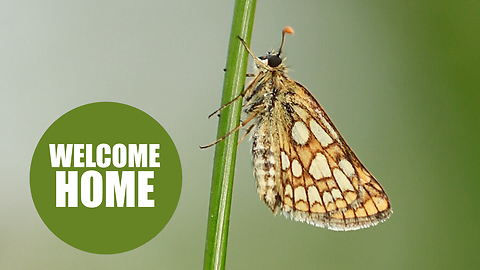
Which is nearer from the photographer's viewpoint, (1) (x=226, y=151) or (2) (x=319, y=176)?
(1) (x=226, y=151)

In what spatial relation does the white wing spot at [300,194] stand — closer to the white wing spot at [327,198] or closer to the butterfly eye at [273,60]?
the white wing spot at [327,198]

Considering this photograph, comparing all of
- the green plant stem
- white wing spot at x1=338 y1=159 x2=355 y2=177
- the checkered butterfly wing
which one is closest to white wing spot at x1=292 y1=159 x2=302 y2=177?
the checkered butterfly wing

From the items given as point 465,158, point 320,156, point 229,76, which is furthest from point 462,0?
point 229,76

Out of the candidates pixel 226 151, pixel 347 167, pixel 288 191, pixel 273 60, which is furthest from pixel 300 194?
pixel 226 151

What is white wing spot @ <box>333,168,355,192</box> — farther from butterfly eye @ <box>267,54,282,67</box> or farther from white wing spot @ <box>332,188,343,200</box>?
butterfly eye @ <box>267,54,282,67</box>

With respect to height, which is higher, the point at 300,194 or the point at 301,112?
the point at 301,112

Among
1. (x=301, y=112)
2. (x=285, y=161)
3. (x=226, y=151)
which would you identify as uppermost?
(x=301, y=112)

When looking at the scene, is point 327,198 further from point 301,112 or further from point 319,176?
point 301,112
